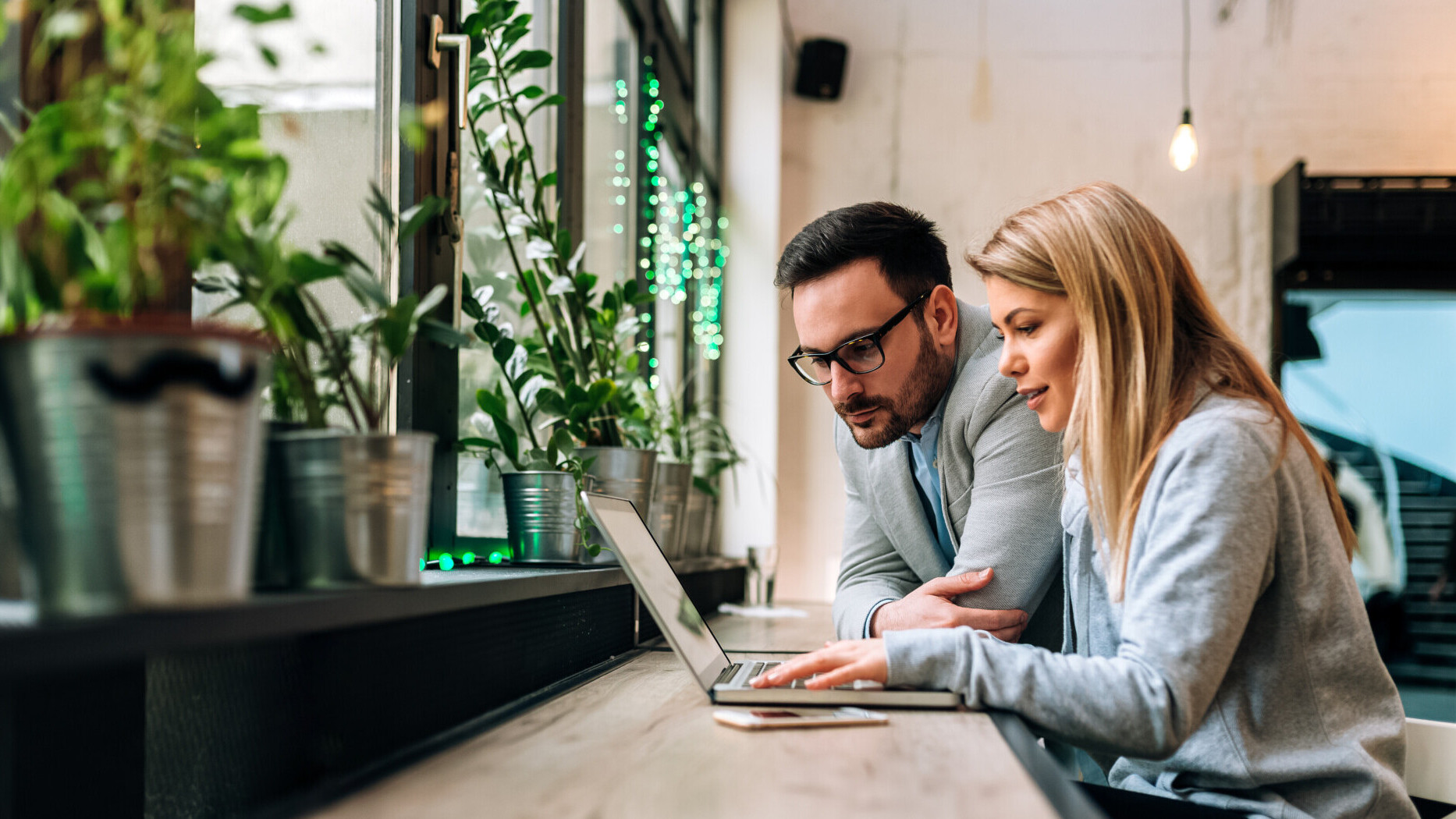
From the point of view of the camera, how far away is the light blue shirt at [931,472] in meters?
1.73

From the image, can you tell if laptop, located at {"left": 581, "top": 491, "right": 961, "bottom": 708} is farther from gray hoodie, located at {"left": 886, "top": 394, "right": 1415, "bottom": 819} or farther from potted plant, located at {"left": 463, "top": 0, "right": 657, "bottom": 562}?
potted plant, located at {"left": 463, "top": 0, "right": 657, "bottom": 562}

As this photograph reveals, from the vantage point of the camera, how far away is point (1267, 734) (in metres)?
1.05

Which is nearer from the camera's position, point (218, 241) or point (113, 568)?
point (113, 568)

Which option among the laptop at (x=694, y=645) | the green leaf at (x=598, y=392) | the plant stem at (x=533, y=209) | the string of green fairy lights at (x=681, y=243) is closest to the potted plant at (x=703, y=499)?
the string of green fairy lights at (x=681, y=243)

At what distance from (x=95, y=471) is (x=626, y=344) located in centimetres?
207

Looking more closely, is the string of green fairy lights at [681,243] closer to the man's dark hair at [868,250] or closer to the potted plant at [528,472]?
the man's dark hair at [868,250]

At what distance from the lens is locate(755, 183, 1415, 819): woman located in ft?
3.11

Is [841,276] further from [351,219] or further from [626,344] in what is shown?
[626,344]

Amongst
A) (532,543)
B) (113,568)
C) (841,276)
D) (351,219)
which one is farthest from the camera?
(841,276)

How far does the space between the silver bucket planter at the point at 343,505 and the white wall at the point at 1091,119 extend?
12.2 feet

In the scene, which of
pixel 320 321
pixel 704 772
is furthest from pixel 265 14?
pixel 704 772

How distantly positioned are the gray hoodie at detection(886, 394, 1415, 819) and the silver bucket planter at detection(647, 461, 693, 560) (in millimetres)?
919

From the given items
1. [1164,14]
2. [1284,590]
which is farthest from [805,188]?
[1284,590]

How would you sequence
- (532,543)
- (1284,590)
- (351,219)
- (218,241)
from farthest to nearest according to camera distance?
(532,543) < (351,219) < (1284,590) < (218,241)
